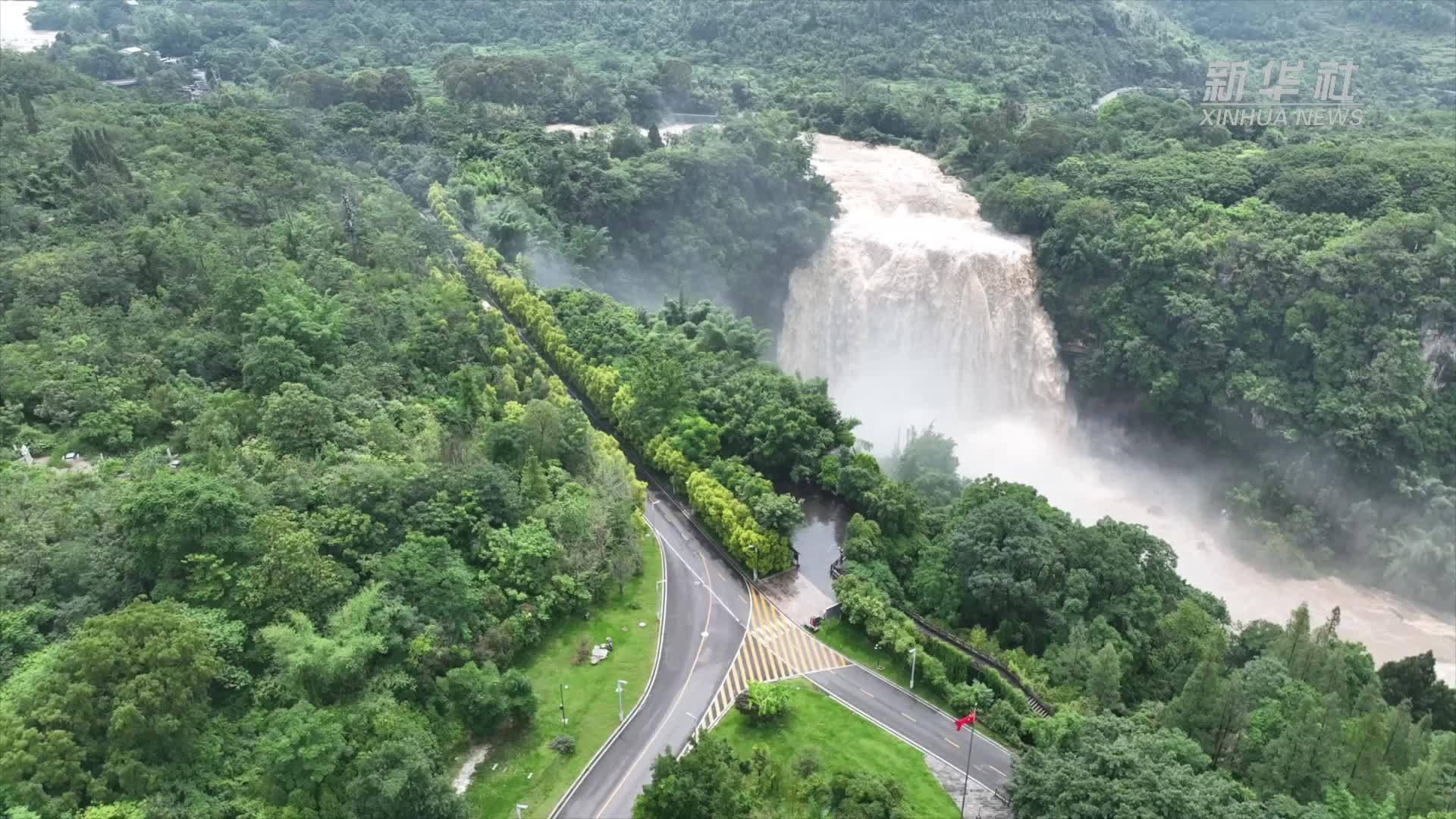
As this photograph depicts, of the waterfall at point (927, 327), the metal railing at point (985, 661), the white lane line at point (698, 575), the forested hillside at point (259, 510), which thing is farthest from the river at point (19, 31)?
the metal railing at point (985, 661)

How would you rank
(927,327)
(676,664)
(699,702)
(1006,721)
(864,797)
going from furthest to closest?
(927,327) < (676,664) < (699,702) < (1006,721) < (864,797)

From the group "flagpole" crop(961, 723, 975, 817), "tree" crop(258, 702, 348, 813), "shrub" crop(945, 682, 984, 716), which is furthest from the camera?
"shrub" crop(945, 682, 984, 716)

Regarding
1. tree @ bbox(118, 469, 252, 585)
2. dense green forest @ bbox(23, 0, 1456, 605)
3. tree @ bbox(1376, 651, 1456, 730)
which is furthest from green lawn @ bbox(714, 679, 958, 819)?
dense green forest @ bbox(23, 0, 1456, 605)

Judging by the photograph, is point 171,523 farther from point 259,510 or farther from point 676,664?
point 676,664

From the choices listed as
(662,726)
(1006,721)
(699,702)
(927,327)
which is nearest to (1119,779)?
(1006,721)

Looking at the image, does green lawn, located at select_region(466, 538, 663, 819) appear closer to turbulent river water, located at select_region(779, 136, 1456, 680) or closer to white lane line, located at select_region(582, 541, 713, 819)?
white lane line, located at select_region(582, 541, 713, 819)

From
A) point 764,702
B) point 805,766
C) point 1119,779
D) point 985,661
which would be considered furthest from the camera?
point 985,661
